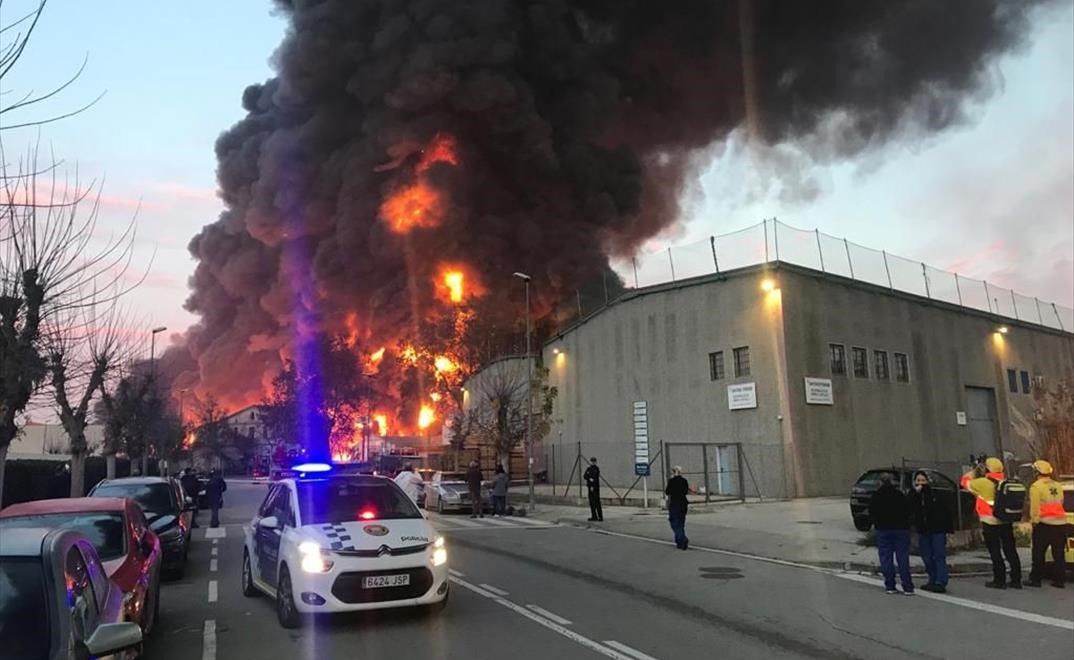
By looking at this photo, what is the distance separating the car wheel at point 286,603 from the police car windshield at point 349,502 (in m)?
0.53

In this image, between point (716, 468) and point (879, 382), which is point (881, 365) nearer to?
point (879, 382)

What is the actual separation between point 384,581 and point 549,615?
1708 millimetres

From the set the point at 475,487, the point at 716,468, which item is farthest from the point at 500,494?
the point at 716,468

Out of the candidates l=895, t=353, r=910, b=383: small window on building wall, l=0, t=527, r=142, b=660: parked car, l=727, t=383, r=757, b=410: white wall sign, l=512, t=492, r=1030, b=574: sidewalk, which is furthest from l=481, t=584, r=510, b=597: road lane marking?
l=895, t=353, r=910, b=383: small window on building wall

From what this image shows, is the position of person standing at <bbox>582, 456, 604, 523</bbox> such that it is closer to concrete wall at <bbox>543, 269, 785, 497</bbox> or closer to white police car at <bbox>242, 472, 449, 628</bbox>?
concrete wall at <bbox>543, 269, 785, 497</bbox>

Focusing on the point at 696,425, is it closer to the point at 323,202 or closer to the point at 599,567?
the point at 599,567

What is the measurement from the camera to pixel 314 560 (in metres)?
6.74

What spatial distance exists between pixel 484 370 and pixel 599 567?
30706mm

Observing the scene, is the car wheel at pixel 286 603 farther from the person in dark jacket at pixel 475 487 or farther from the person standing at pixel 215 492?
the person in dark jacket at pixel 475 487

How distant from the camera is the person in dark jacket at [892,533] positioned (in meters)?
8.95

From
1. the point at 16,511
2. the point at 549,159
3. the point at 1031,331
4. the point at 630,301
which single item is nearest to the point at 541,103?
the point at 549,159

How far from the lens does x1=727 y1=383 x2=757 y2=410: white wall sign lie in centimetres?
2477

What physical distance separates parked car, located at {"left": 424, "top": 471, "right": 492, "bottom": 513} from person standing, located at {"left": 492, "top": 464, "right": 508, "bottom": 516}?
0.72 metres

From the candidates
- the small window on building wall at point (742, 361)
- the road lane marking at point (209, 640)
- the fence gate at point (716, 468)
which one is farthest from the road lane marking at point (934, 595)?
the small window on building wall at point (742, 361)
